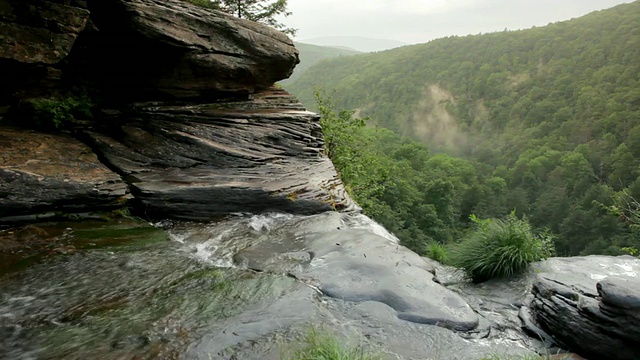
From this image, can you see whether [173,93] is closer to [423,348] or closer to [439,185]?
[423,348]

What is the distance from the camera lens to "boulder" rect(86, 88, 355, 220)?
8.93 m

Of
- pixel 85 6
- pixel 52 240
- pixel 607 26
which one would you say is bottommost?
pixel 52 240

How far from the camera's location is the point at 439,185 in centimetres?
5875

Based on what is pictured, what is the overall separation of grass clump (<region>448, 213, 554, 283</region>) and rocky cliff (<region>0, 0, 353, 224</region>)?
12.0 feet

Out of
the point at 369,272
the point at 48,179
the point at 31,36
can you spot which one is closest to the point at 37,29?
the point at 31,36

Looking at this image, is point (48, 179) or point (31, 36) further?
point (31, 36)

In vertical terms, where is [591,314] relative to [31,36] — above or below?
below

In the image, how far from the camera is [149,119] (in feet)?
34.5

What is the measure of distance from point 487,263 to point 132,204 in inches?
289

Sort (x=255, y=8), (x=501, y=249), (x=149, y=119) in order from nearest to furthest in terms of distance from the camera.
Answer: (x=501, y=249) → (x=149, y=119) → (x=255, y=8)

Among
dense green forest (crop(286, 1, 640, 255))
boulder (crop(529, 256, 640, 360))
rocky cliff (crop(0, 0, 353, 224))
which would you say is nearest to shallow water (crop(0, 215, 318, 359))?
rocky cliff (crop(0, 0, 353, 224))

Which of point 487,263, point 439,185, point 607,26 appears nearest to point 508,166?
point 439,185

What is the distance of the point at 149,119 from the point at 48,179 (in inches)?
129

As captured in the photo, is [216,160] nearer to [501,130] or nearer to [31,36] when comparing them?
[31,36]
